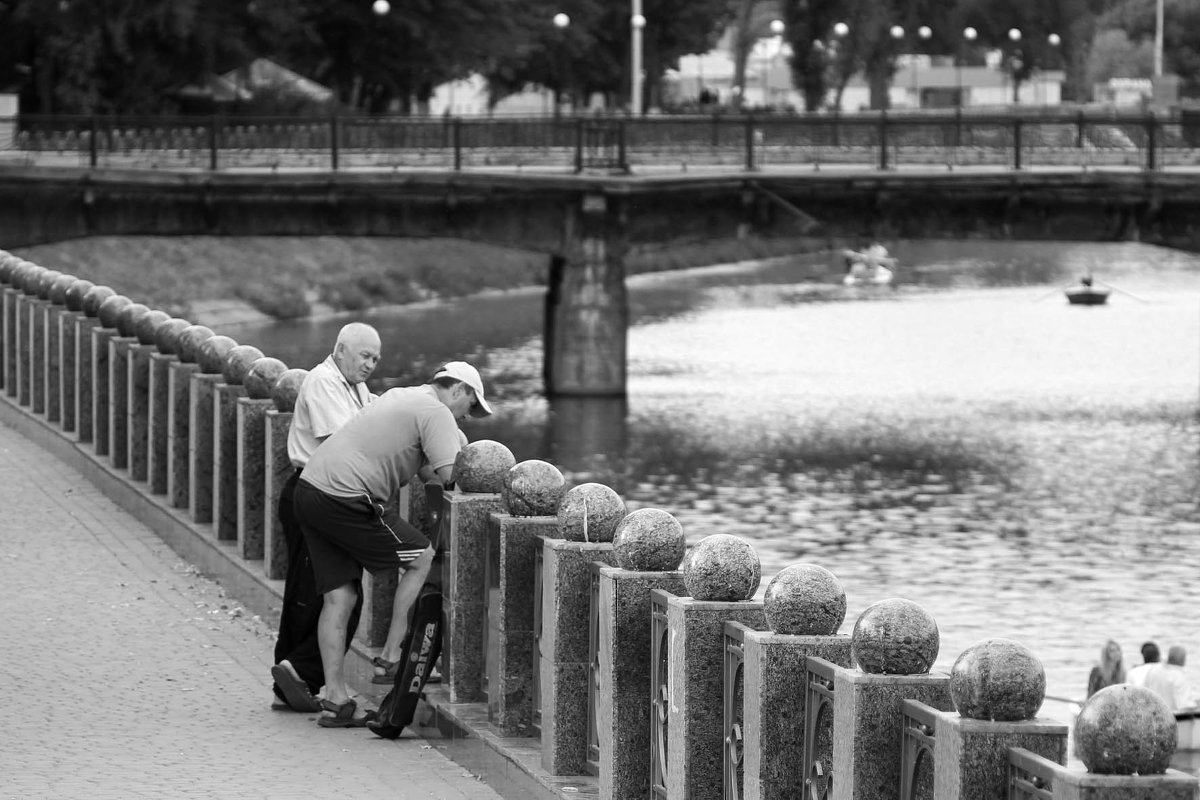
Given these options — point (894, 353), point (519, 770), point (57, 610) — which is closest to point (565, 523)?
point (519, 770)

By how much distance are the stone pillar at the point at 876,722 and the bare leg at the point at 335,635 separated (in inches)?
159

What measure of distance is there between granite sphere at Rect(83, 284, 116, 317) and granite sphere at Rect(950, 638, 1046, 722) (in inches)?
547

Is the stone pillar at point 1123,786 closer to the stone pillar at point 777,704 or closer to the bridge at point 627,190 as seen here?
the stone pillar at point 777,704

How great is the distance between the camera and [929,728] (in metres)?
5.98

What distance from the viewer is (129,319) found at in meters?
17.4

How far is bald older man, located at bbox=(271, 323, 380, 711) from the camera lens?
10.1 m

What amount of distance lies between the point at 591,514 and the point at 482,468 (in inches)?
47.4

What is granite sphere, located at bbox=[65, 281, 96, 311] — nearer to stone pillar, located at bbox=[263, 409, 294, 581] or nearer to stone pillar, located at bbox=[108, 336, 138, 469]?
stone pillar, located at bbox=[108, 336, 138, 469]

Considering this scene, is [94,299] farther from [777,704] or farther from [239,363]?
[777,704]

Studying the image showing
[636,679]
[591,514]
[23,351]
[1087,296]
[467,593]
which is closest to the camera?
[636,679]

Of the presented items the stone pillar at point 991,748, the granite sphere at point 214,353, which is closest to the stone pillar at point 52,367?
the granite sphere at point 214,353

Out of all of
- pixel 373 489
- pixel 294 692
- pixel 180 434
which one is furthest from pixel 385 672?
pixel 180 434

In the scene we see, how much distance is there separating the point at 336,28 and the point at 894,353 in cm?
2197

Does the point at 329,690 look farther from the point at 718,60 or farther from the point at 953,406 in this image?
the point at 718,60
